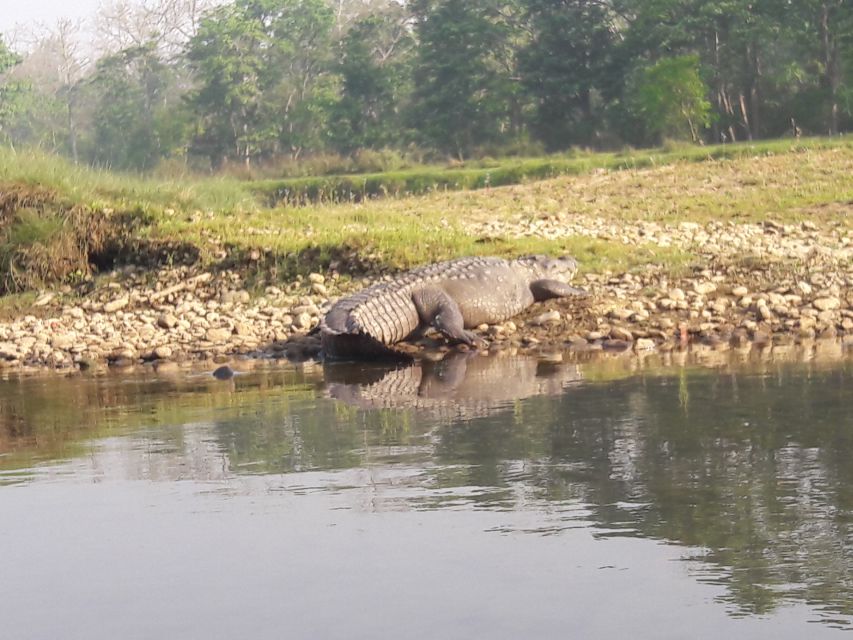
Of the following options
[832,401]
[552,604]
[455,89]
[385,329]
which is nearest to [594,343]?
[385,329]

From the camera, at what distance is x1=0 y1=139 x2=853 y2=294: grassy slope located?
14219 mm

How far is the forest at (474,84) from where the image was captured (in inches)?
1631

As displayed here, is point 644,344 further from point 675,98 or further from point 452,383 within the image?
point 675,98

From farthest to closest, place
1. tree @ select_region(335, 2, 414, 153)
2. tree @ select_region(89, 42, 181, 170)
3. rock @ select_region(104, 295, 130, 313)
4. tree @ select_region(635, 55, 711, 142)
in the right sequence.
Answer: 1. tree @ select_region(89, 42, 181, 170)
2. tree @ select_region(335, 2, 414, 153)
3. tree @ select_region(635, 55, 711, 142)
4. rock @ select_region(104, 295, 130, 313)

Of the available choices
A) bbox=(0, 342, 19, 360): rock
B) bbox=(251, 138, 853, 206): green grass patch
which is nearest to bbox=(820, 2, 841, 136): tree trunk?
bbox=(251, 138, 853, 206): green grass patch

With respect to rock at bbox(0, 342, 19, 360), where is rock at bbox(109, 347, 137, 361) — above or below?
below

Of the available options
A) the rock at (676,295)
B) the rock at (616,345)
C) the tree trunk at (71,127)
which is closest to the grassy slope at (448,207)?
the rock at (676,295)

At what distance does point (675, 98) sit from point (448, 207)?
75.4ft

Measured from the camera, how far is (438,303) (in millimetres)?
11461

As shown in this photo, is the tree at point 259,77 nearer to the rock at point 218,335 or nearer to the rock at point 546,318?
the rock at point 218,335

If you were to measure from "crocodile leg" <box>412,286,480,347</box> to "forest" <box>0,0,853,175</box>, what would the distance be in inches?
650

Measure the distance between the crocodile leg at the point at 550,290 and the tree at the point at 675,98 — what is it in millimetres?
27385

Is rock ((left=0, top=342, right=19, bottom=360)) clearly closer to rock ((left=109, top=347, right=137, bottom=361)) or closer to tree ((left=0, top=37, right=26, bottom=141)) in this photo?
rock ((left=109, top=347, right=137, bottom=361))

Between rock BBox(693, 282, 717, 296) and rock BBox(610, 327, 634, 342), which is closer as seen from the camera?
rock BBox(610, 327, 634, 342)
